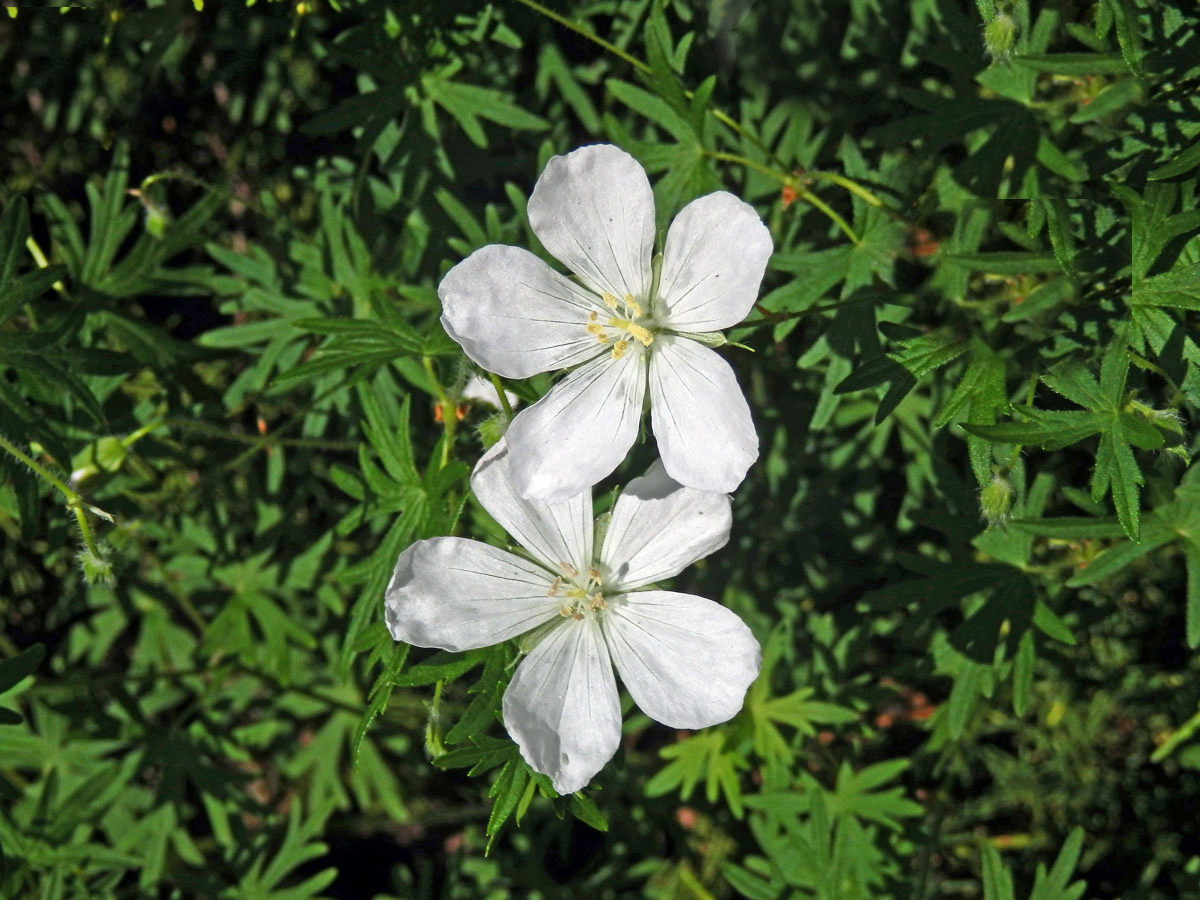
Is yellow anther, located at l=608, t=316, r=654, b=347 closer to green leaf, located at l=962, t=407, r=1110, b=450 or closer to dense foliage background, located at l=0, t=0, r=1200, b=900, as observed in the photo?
dense foliage background, located at l=0, t=0, r=1200, b=900

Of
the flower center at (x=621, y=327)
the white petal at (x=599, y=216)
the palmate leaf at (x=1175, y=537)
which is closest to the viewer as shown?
the white petal at (x=599, y=216)

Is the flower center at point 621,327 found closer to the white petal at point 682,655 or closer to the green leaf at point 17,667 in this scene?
the white petal at point 682,655

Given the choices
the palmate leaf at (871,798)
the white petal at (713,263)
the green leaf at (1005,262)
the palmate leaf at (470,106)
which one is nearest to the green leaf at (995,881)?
the palmate leaf at (871,798)

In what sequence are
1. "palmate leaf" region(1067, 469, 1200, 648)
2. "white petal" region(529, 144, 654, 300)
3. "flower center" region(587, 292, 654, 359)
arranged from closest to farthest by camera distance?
1. "white petal" region(529, 144, 654, 300)
2. "flower center" region(587, 292, 654, 359)
3. "palmate leaf" region(1067, 469, 1200, 648)

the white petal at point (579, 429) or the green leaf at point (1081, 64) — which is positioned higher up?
the green leaf at point (1081, 64)

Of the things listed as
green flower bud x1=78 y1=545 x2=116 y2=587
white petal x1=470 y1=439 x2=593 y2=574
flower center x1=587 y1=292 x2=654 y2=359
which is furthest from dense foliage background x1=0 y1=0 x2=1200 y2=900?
flower center x1=587 y1=292 x2=654 y2=359

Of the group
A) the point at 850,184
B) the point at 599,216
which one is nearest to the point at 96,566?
the point at 599,216
